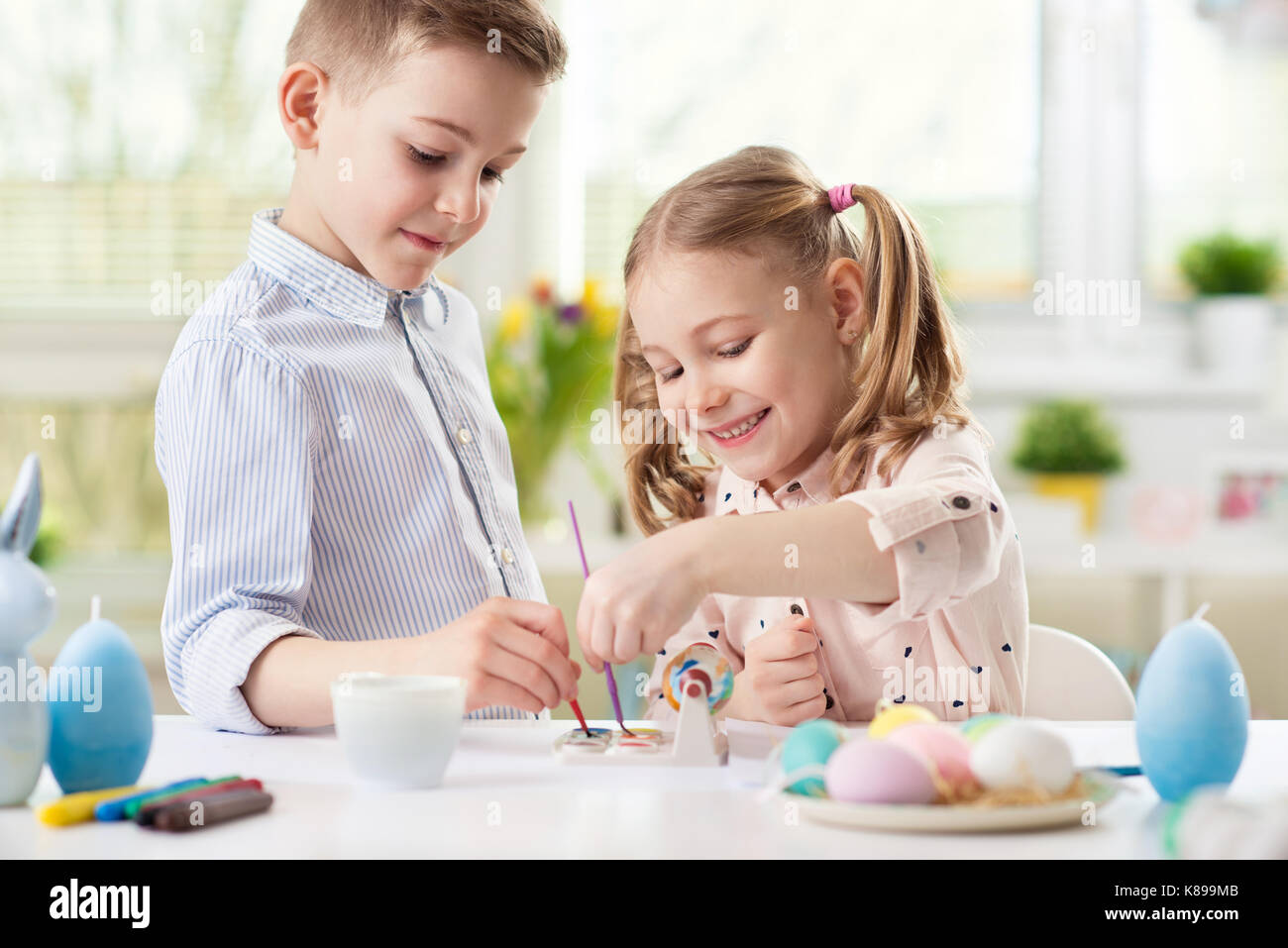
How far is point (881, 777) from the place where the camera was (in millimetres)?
649

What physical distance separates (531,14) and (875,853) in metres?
0.91

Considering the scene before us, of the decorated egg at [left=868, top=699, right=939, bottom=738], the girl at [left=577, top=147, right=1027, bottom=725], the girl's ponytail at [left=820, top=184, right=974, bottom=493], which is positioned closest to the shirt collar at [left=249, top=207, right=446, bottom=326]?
the girl at [left=577, top=147, right=1027, bottom=725]

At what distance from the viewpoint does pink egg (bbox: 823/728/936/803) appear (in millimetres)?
648

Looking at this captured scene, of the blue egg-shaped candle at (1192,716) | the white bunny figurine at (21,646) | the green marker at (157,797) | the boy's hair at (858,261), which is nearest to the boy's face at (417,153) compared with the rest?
the boy's hair at (858,261)

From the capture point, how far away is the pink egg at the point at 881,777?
25.5 inches

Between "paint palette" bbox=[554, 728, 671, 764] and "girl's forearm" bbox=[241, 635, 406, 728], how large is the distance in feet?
0.47

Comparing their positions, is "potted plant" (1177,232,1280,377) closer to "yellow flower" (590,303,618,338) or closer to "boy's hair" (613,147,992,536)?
"yellow flower" (590,303,618,338)

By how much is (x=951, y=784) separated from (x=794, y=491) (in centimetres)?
59

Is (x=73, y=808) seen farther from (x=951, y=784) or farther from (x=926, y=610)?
(x=926, y=610)

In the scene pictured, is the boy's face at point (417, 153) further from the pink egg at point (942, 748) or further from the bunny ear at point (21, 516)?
the pink egg at point (942, 748)

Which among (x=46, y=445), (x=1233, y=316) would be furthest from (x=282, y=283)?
(x=1233, y=316)

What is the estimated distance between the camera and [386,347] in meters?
1.22

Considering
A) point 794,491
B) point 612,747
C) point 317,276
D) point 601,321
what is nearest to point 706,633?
point 794,491

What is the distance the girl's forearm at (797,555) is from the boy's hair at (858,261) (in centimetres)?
22
